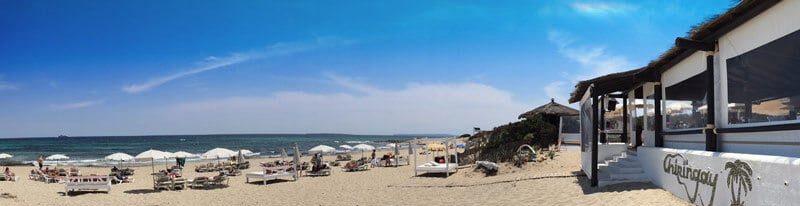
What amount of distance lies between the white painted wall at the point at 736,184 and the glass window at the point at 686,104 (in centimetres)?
67

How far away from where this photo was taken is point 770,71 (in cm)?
676

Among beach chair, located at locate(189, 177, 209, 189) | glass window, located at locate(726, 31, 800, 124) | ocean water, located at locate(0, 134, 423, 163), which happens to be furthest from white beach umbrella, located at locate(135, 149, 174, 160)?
ocean water, located at locate(0, 134, 423, 163)

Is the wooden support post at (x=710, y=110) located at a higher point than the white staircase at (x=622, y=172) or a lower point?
higher

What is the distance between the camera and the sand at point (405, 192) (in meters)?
10.6

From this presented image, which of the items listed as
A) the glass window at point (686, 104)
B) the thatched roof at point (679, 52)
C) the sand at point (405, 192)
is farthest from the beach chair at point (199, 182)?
the glass window at point (686, 104)

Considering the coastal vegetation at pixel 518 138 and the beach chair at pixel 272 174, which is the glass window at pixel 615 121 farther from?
the beach chair at pixel 272 174

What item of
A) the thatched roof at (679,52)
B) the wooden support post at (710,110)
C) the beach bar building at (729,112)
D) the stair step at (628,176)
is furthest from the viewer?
the stair step at (628,176)

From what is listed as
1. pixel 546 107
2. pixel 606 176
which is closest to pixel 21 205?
pixel 606 176

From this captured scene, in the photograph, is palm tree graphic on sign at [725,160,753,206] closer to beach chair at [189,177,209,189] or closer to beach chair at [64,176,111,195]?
beach chair at [189,177,209,189]

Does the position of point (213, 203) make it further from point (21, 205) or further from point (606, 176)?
point (606, 176)

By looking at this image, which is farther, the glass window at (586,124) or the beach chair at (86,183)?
the beach chair at (86,183)

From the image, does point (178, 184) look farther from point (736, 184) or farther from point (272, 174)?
point (736, 184)

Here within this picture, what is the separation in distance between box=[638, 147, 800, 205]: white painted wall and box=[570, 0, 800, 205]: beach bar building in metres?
0.01

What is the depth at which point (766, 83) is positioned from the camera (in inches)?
267
